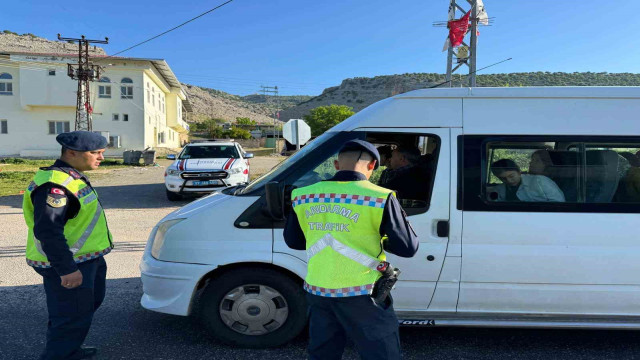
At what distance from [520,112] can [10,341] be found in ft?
15.0

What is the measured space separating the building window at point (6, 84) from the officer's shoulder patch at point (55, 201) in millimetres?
40903

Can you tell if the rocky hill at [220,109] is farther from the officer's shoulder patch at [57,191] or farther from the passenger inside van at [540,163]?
the passenger inside van at [540,163]

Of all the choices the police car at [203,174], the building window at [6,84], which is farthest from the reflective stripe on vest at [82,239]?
the building window at [6,84]

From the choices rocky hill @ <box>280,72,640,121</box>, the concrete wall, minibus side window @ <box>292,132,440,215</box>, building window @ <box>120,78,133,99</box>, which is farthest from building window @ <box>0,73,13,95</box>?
rocky hill @ <box>280,72,640,121</box>

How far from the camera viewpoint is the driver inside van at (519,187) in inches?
127

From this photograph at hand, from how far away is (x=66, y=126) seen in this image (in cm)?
3612

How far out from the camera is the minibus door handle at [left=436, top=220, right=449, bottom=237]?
3168 millimetres

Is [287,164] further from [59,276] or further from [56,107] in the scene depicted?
[56,107]

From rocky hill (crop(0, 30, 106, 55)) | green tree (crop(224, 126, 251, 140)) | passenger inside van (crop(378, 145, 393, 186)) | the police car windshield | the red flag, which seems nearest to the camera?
passenger inside van (crop(378, 145, 393, 186))

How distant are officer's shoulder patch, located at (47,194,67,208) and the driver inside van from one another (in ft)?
9.83

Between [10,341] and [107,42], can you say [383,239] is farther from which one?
[107,42]

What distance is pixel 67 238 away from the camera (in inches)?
114

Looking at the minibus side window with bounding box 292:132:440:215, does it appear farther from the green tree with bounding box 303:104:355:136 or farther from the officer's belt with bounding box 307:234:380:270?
the green tree with bounding box 303:104:355:136

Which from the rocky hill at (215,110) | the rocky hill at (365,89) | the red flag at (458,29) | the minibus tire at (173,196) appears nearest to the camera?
the minibus tire at (173,196)
